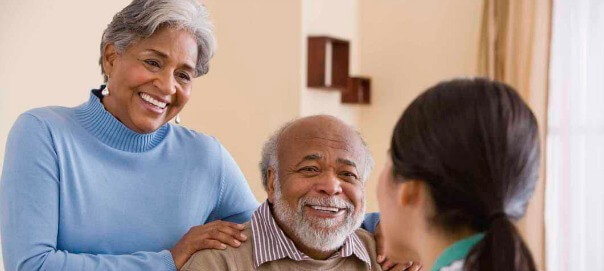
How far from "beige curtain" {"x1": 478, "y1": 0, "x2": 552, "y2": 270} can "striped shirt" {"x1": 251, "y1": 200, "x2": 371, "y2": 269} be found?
84.8 inches

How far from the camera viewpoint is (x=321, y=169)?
253cm

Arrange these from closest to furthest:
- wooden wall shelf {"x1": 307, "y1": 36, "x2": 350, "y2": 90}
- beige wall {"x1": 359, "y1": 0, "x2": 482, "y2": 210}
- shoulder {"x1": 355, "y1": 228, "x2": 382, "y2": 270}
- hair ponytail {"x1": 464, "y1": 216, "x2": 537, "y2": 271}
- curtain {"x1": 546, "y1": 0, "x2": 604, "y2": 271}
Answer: hair ponytail {"x1": 464, "y1": 216, "x2": 537, "y2": 271}
shoulder {"x1": 355, "y1": 228, "x2": 382, "y2": 270}
curtain {"x1": 546, "y1": 0, "x2": 604, "y2": 271}
wooden wall shelf {"x1": 307, "y1": 36, "x2": 350, "y2": 90}
beige wall {"x1": 359, "y1": 0, "x2": 482, "y2": 210}

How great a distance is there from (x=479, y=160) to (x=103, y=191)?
1320 millimetres

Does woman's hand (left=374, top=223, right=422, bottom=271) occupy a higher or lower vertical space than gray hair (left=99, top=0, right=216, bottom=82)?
lower

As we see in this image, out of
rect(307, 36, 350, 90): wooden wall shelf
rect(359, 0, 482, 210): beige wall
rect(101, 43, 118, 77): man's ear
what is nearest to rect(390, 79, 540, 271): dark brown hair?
rect(101, 43, 118, 77): man's ear

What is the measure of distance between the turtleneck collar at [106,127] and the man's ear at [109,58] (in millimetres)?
85

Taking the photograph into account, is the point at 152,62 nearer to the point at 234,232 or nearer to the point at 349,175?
the point at 234,232

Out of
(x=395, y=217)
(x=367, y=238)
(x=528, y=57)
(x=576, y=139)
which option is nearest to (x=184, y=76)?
(x=367, y=238)

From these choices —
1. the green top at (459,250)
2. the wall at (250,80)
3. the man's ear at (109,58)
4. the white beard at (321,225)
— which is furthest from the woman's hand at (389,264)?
the wall at (250,80)

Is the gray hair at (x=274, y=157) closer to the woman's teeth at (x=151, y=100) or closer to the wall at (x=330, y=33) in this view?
the woman's teeth at (x=151, y=100)

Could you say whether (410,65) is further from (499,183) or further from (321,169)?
(499,183)

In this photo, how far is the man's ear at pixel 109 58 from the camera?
245 centimetres

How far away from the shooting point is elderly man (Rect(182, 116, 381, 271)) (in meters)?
2.46

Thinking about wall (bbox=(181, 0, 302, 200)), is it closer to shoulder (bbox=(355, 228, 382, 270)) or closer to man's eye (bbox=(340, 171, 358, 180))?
shoulder (bbox=(355, 228, 382, 270))
